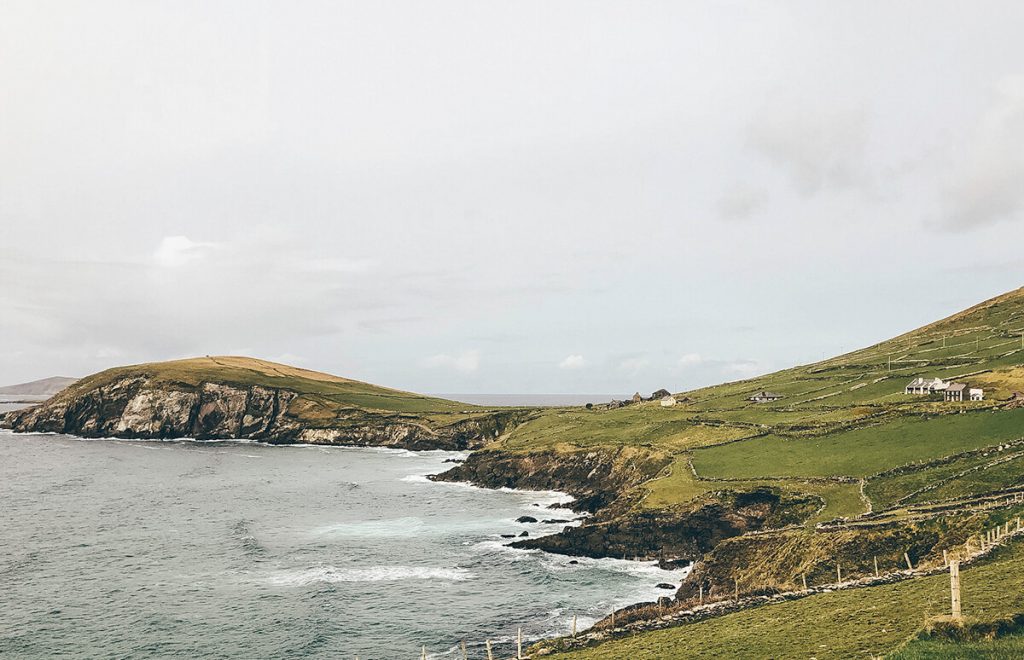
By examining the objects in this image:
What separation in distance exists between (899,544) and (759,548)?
44.1 feet

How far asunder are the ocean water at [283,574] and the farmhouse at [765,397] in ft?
231

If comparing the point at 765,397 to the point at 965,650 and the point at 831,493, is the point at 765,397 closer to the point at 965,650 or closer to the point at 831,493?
the point at 831,493

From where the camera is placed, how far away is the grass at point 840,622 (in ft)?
100

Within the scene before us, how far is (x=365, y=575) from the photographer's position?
7675 centimetres

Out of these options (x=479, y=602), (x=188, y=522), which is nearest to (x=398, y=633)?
(x=479, y=602)

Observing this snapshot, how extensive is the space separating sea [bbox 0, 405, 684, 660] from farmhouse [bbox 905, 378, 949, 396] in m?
79.9

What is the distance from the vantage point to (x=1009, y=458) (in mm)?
72625

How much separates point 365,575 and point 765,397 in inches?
4940

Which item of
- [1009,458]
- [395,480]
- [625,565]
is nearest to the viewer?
[1009,458]

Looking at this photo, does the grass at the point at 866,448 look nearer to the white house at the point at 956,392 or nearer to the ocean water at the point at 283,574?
the white house at the point at 956,392

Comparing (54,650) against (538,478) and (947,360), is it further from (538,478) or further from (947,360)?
(947,360)

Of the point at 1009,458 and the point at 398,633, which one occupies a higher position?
the point at 1009,458

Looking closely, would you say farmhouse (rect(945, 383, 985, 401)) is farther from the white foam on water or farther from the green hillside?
the white foam on water

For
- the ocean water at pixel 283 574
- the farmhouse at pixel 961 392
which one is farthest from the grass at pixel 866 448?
the ocean water at pixel 283 574
